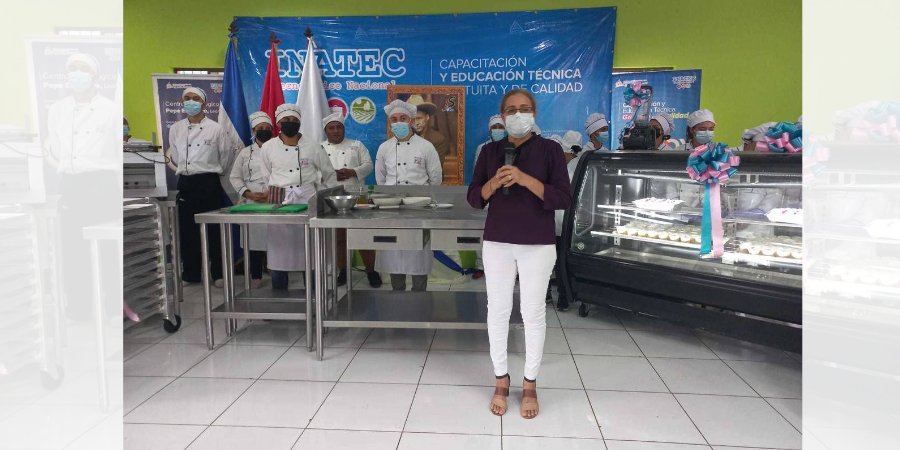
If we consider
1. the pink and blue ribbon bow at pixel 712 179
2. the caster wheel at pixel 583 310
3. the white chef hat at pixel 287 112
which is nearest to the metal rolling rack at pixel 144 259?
the white chef hat at pixel 287 112

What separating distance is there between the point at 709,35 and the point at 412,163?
3242mm

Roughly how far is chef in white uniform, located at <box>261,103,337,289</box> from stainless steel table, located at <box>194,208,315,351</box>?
32cm

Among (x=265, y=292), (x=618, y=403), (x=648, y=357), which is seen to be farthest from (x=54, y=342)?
(x=648, y=357)

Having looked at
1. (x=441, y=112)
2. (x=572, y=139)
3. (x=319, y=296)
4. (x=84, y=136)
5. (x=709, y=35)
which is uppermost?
(x=709, y=35)

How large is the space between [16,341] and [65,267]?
0.40m

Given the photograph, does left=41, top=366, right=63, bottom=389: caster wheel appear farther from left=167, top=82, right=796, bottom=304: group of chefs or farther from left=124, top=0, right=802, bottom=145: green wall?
left=124, top=0, right=802, bottom=145: green wall

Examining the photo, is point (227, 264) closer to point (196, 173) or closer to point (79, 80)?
point (79, 80)

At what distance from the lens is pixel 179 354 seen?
3164mm

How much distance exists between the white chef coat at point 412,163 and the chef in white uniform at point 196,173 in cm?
153

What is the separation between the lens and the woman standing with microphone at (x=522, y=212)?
88.5 inches

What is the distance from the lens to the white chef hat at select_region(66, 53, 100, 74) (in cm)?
312

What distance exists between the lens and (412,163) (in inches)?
194

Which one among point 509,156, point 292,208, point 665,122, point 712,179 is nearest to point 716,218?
point 712,179

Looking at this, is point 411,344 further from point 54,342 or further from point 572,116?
point 572,116
